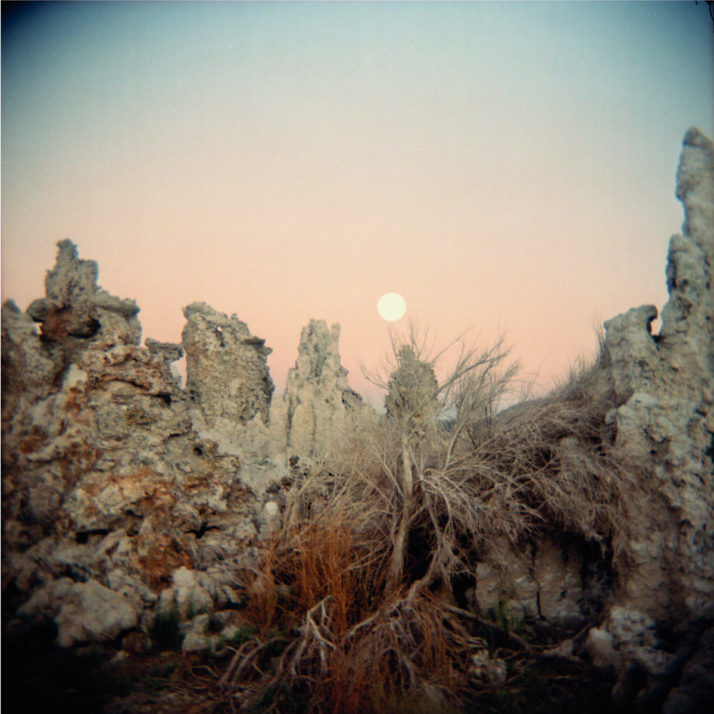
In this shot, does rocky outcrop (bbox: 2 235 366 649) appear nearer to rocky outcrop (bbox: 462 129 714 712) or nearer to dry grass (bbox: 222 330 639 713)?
dry grass (bbox: 222 330 639 713)

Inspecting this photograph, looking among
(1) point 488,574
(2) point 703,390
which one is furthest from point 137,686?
(2) point 703,390

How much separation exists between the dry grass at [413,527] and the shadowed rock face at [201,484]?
41cm

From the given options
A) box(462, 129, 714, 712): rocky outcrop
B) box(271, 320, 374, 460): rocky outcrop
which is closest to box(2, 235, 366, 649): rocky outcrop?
box(462, 129, 714, 712): rocky outcrop

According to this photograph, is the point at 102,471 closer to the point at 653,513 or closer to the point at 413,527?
the point at 413,527

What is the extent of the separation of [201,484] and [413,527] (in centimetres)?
328

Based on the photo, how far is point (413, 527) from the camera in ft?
24.0

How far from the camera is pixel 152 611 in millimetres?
6066

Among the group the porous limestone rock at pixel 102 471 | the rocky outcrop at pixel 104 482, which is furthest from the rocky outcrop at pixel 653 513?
the porous limestone rock at pixel 102 471

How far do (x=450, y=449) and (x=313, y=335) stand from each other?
14.8 meters

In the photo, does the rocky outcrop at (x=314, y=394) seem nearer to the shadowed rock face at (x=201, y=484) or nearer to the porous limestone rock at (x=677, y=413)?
the shadowed rock face at (x=201, y=484)

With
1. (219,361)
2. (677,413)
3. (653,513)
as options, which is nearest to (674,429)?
(677,413)

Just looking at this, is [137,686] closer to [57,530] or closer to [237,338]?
[57,530]

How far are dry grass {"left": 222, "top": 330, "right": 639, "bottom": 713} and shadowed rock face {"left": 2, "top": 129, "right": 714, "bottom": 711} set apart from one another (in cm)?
41

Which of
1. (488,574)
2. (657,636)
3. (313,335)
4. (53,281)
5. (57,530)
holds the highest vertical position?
(313,335)
